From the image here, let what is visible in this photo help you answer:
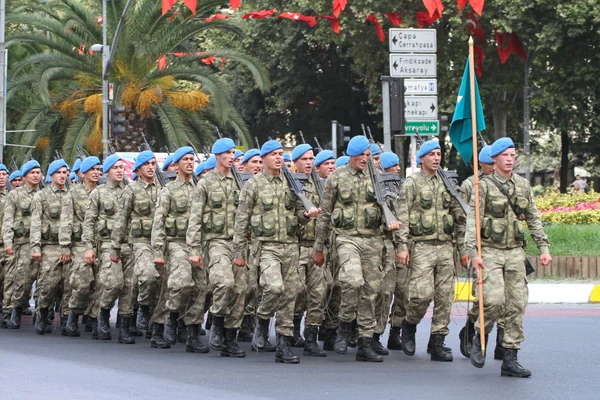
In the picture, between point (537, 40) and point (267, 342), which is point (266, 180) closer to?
point (267, 342)

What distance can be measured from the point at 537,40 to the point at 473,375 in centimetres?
2599

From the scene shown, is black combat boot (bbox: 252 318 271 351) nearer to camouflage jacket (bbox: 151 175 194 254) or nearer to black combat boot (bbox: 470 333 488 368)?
camouflage jacket (bbox: 151 175 194 254)

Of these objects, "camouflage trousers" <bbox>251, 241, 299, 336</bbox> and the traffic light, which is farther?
the traffic light

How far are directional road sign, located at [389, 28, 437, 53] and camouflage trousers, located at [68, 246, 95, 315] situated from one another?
17.6 ft

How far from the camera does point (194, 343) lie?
1228 centimetres

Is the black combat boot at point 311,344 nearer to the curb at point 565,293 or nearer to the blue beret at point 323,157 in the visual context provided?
the blue beret at point 323,157

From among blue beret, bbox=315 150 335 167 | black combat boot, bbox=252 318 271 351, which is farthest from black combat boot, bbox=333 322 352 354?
blue beret, bbox=315 150 335 167

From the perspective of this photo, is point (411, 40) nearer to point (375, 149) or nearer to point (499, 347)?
point (375, 149)

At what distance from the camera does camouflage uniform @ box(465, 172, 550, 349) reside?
1027cm

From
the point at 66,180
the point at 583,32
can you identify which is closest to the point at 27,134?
the point at 583,32

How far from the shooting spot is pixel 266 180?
38.7ft

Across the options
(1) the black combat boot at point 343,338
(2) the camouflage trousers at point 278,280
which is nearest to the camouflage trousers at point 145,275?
(2) the camouflage trousers at point 278,280

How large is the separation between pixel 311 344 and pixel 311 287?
593mm

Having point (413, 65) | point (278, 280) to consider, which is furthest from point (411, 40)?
point (278, 280)
